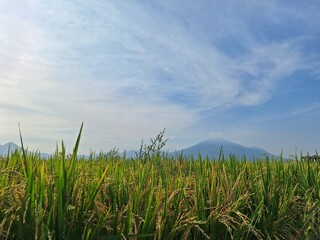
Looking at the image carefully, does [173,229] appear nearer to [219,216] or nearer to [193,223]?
[193,223]

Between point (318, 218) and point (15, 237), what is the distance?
3.01 metres

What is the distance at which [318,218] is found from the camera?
149 inches

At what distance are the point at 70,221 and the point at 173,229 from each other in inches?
31.0

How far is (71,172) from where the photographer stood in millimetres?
2684

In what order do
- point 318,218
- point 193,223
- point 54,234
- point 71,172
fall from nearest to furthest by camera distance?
point 54,234 → point 71,172 → point 193,223 → point 318,218

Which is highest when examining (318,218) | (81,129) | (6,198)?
(81,129)

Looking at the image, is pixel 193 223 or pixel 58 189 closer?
pixel 58 189

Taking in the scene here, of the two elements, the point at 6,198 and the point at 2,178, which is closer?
the point at 6,198

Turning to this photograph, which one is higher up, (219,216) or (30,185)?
(30,185)

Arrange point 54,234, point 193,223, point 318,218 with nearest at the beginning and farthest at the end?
point 54,234 < point 193,223 < point 318,218

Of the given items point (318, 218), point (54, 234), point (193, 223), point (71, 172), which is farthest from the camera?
point (318, 218)

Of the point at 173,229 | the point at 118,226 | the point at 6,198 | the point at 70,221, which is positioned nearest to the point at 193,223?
the point at 173,229

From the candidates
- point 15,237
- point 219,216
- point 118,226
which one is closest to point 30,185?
point 15,237

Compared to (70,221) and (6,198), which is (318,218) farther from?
(6,198)
